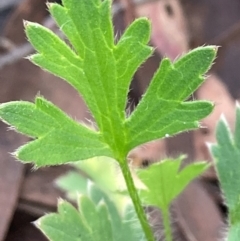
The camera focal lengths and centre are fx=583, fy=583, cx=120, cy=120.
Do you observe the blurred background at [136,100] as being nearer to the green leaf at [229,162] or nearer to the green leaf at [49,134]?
the green leaf at [229,162]

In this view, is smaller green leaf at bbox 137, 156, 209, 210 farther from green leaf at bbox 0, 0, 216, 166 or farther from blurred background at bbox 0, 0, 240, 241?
blurred background at bbox 0, 0, 240, 241

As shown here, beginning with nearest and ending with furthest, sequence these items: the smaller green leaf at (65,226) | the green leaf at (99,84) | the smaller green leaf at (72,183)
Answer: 1. the green leaf at (99,84)
2. the smaller green leaf at (65,226)
3. the smaller green leaf at (72,183)

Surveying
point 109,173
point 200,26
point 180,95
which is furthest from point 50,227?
point 200,26

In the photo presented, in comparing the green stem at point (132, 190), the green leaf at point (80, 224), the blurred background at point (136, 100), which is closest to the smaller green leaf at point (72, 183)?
the blurred background at point (136, 100)

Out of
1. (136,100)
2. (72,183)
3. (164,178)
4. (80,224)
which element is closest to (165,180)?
(164,178)

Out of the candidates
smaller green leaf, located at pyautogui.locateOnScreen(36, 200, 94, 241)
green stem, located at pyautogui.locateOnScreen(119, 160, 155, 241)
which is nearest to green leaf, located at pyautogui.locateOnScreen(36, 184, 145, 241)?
smaller green leaf, located at pyautogui.locateOnScreen(36, 200, 94, 241)

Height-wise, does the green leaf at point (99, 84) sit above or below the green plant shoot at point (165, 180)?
above

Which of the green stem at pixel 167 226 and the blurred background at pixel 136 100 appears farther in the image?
the blurred background at pixel 136 100

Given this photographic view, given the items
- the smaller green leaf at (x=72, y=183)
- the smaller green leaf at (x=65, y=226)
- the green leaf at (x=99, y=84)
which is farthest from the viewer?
the smaller green leaf at (x=72, y=183)
